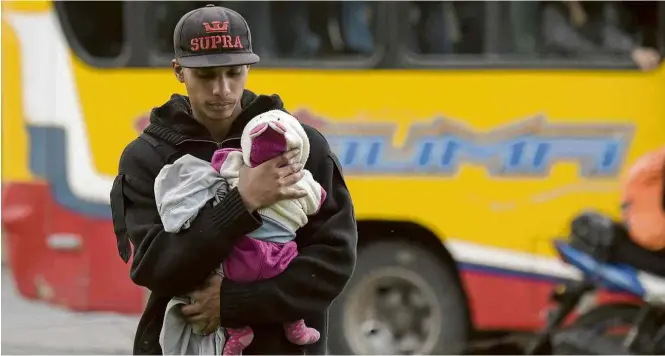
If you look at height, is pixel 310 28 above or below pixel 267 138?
below

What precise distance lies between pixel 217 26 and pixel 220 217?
44cm

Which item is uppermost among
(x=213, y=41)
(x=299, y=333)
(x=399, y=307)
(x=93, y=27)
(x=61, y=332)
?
(x=213, y=41)

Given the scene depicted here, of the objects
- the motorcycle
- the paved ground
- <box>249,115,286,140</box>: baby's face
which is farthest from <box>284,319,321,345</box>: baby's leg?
the paved ground

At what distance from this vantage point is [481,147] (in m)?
7.01

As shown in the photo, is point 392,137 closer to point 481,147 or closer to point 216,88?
point 481,147

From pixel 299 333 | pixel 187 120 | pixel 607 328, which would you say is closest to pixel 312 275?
pixel 299 333

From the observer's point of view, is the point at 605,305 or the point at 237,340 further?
the point at 605,305

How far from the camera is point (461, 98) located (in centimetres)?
704

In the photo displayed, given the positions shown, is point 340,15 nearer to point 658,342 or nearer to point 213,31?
point 658,342

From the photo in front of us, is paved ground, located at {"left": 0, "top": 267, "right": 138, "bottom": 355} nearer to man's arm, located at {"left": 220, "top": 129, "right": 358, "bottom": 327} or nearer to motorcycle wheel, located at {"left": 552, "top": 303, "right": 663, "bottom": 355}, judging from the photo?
motorcycle wheel, located at {"left": 552, "top": 303, "right": 663, "bottom": 355}

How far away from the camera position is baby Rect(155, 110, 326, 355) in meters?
2.67

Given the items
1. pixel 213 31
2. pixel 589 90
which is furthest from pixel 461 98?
pixel 213 31

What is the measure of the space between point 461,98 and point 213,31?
173 inches

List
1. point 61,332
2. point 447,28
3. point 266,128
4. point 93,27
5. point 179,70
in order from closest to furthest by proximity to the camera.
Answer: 1. point 266,128
2. point 179,70
3. point 447,28
4. point 93,27
5. point 61,332
